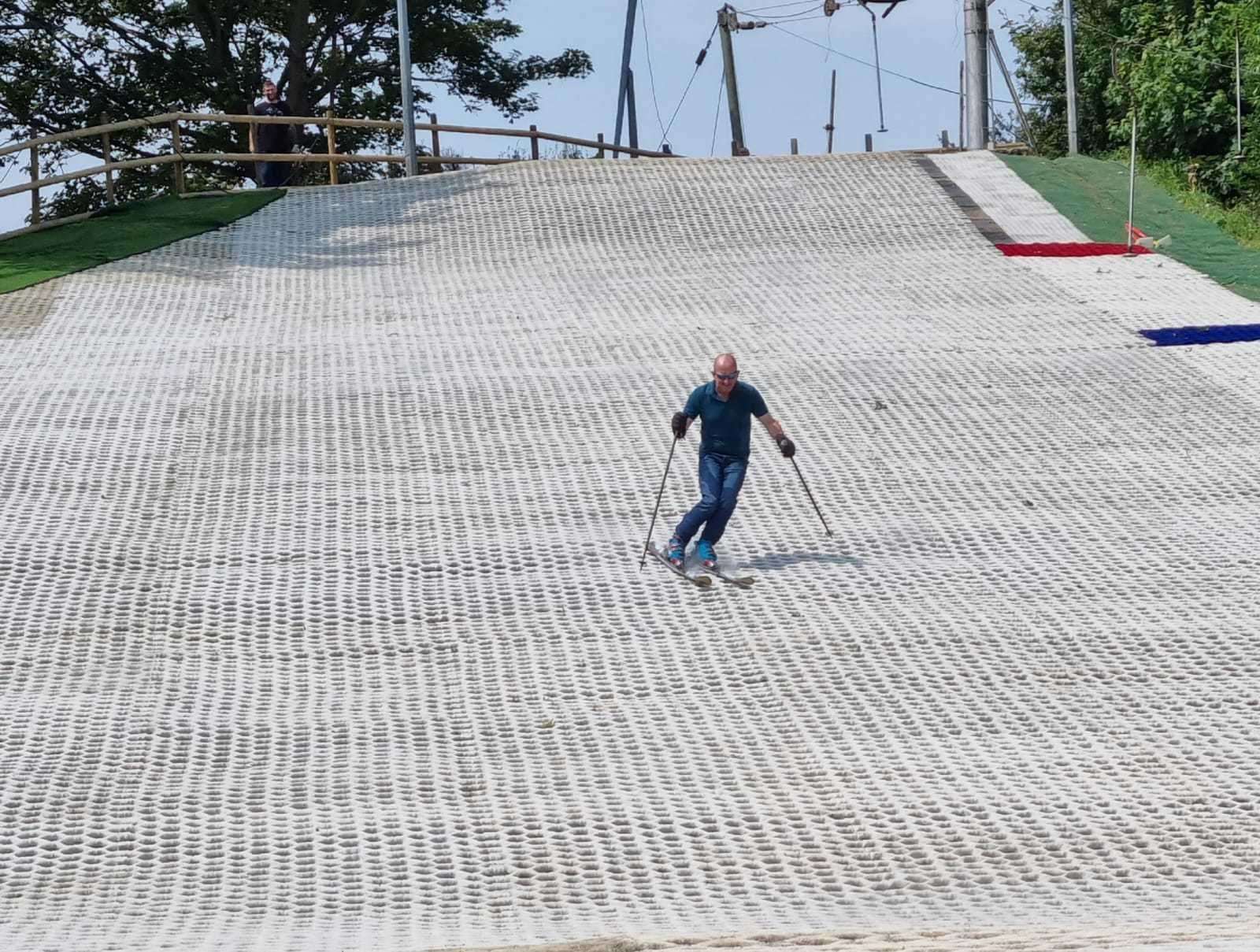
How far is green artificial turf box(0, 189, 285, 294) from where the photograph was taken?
63.6 ft

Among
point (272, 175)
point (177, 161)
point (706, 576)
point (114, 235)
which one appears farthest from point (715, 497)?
point (272, 175)

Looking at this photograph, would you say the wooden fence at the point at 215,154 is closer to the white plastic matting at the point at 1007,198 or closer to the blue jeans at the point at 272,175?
the blue jeans at the point at 272,175

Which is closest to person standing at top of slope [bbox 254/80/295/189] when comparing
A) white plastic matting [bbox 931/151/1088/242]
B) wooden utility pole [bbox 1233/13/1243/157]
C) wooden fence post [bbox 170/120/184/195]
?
wooden fence post [bbox 170/120/184/195]

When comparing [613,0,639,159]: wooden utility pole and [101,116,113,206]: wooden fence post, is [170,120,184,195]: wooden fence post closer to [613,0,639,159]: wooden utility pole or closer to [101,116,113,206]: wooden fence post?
[101,116,113,206]: wooden fence post

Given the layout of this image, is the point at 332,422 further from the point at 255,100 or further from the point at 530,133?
the point at 255,100

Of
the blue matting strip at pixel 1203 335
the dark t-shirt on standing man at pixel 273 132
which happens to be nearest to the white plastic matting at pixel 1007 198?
the blue matting strip at pixel 1203 335

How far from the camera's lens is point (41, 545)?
11.2 metres

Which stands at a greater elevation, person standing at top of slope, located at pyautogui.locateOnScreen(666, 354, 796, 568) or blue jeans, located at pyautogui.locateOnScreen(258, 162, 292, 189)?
blue jeans, located at pyautogui.locateOnScreen(258, 162, 292, 189)

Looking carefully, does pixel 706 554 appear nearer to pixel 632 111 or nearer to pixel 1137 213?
pixel 1137 213

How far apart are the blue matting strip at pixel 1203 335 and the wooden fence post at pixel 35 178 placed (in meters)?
13.1

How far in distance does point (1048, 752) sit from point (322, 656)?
397 cm

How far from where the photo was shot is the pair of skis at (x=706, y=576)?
1039cm

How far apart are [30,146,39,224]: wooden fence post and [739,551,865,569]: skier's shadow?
13.1 meters

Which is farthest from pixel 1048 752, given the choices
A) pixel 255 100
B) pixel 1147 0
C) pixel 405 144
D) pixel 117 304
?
pixel 255 100
